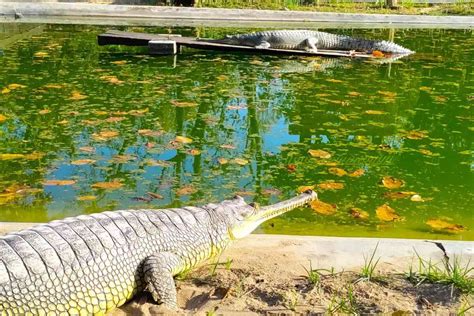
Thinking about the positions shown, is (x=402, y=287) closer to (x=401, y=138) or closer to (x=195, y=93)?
(x=401, y=138)

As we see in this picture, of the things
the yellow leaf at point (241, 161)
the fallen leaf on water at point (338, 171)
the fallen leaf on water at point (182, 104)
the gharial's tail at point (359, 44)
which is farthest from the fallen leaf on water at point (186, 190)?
the gharial's tail at point (359, 44)

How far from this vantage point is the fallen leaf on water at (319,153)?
493 cm

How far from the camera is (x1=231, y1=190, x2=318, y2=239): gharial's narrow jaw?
3376 millimetres

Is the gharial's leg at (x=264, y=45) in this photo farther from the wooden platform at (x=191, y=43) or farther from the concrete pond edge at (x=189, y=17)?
the concrete pond edge at (x=189, y=17)

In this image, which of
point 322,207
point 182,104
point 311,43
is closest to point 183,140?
point 182,104

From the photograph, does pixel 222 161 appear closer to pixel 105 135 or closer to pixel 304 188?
pixel 304 188

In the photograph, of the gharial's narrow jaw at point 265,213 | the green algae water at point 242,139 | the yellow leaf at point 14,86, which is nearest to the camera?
the gharial's narrow jaw at point 265,213

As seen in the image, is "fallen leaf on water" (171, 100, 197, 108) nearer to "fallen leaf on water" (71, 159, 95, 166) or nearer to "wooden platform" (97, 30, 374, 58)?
"fallen leaf on water" (71, 159, 95, 166)

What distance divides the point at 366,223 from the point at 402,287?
1150 millimetres

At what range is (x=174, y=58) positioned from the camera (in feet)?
29.2

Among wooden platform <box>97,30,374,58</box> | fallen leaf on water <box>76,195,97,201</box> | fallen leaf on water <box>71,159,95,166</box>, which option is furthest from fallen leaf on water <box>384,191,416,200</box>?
wooden platform <box>97,30,374,58</box>

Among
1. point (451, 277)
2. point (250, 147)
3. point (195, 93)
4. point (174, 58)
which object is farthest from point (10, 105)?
point (451, 277)

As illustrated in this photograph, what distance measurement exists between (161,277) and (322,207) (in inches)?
64.2

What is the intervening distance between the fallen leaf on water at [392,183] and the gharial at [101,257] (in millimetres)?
1692
